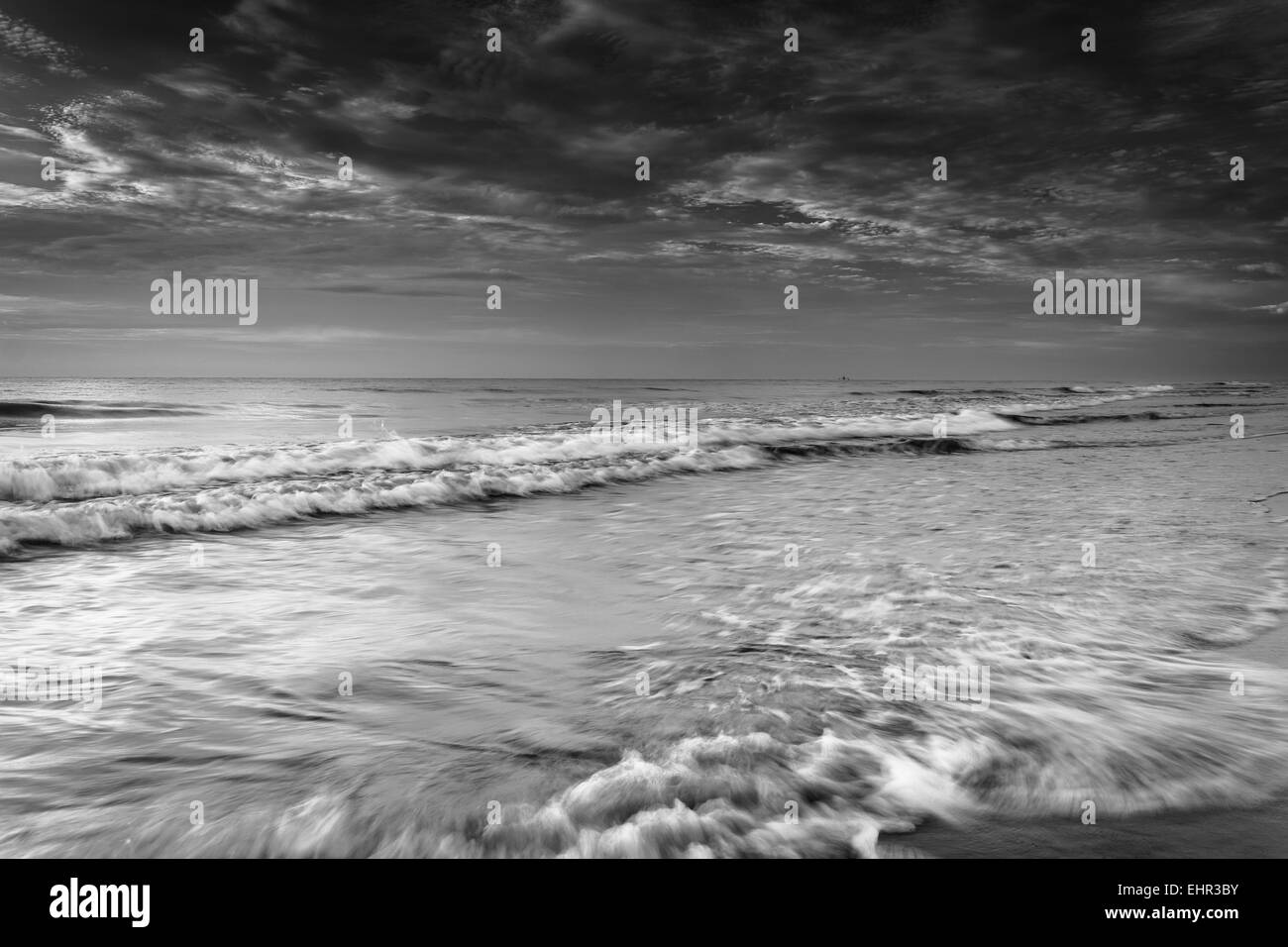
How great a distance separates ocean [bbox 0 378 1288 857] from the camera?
2.78m

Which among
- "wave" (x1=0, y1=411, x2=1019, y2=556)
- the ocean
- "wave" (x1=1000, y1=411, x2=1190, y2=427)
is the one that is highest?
"wave" (x1=1000, y1=411, x2=1190, y2=427)

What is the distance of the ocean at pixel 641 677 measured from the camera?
9.13ft

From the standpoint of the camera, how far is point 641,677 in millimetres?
4168

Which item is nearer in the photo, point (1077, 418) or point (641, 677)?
point (641, 677)

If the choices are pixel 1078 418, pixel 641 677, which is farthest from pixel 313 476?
pixel 1078 418

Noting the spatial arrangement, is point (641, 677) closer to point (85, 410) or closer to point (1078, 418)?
point (85, 410)

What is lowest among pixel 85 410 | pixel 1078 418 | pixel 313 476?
pixel 313 476

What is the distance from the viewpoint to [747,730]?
11.1 ft

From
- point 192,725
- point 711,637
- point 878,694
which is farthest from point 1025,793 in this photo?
point 192,725

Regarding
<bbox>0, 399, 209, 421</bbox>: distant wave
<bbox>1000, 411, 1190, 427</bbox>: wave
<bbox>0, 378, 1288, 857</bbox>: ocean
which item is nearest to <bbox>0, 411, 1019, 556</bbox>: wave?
<bbox>0, 378, 1288, 857</bbox>: ocean

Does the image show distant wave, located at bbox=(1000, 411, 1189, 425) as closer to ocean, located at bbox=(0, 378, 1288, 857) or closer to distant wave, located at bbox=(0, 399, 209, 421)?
ocean, located at bbox=(0, 378, 1288, 857)

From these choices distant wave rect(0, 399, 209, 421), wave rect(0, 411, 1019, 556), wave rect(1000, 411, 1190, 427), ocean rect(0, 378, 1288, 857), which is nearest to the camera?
ocean rect(0, 378, 1288, 857)
